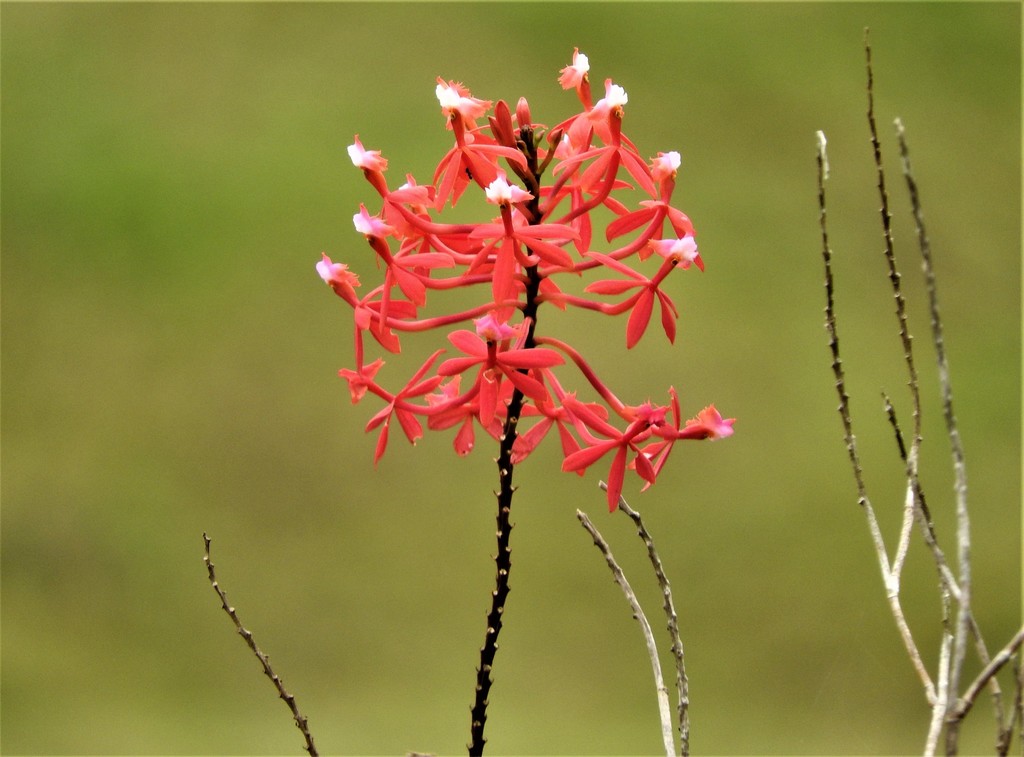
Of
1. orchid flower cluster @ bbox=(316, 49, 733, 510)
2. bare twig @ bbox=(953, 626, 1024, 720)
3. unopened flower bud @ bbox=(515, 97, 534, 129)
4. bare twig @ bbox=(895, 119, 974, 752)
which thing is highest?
unopened flower bud @ bbox=(515, 97, 534, 129)

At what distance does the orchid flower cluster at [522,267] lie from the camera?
2.11 ft

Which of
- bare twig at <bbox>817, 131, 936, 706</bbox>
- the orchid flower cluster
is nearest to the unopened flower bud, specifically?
the orchid flower cluster

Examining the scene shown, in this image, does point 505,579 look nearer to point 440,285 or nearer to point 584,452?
point 584,452

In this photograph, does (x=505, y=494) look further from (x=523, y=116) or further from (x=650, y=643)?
(x=523, y=116)

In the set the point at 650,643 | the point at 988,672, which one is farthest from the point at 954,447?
the point at 650,643

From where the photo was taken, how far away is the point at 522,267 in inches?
26.3

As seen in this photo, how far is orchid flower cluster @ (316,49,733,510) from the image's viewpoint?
2.11 feet

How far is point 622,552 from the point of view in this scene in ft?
7.02

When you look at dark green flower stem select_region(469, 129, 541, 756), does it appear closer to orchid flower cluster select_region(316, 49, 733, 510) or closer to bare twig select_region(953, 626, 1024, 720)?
orchid flower cluster select_region(316, 49, 733, 510)

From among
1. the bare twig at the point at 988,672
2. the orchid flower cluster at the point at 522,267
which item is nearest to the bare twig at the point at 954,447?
the bare twig at the point at 988,672

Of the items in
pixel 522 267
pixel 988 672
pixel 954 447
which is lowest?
pixel 988 672

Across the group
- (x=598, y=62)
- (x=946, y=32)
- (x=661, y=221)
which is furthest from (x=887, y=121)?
(x=661, y=221)

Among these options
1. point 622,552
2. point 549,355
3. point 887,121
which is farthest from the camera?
point 887,121

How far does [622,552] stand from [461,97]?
1.55m
